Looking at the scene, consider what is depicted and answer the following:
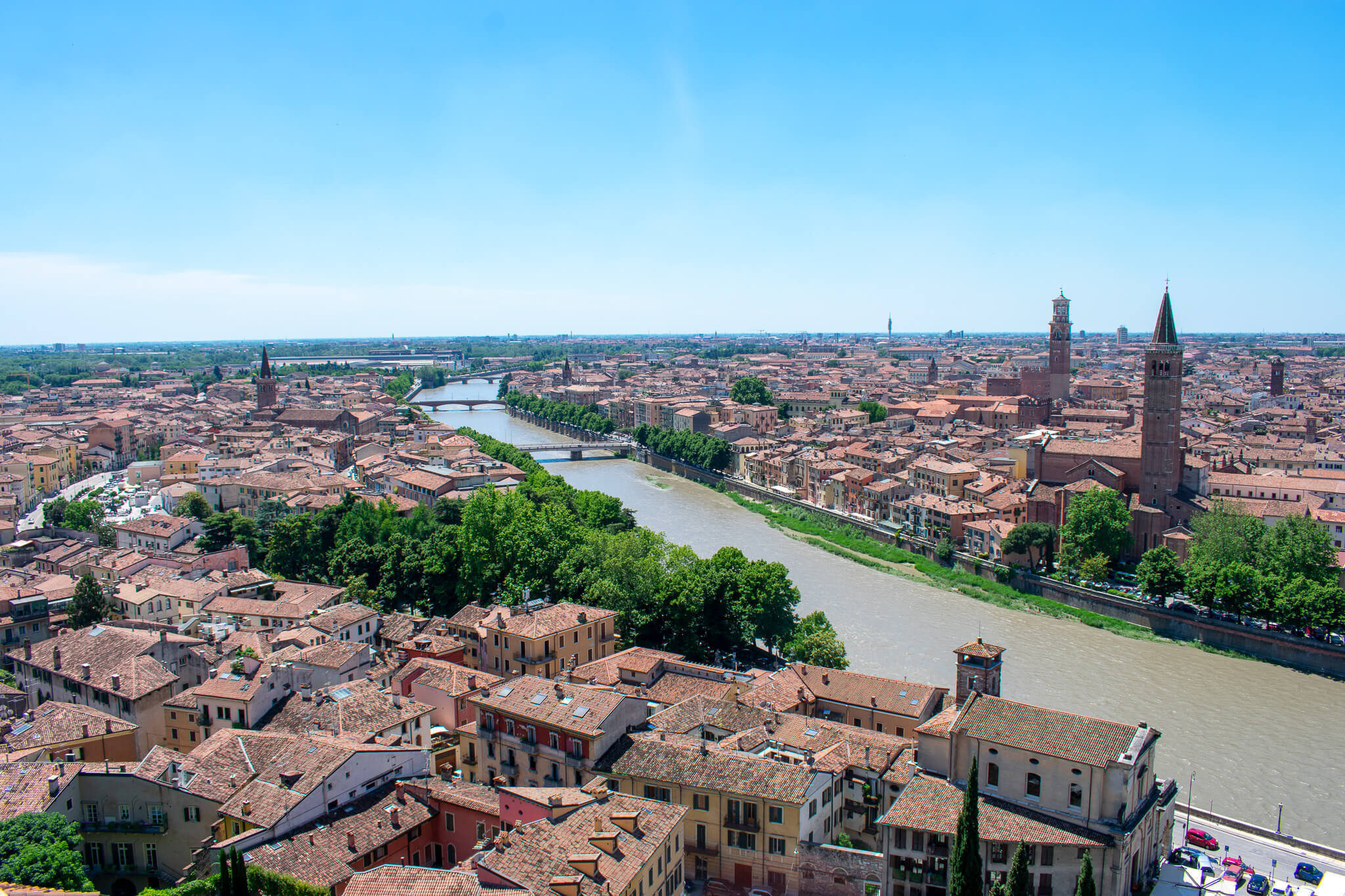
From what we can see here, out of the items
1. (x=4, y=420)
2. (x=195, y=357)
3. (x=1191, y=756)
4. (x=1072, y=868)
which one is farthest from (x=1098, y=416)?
(x=195, y=357)

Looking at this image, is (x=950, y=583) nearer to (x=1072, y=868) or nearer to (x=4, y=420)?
(x=1072, y=868)

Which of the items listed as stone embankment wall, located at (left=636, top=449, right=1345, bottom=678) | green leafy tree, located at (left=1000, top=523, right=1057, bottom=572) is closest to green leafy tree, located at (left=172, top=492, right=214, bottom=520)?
stone embankment wall, located at (left=636, top=449, right=1345, bottom=678)

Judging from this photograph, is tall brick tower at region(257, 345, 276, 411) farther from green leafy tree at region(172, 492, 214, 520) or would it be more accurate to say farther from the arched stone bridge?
green leafy tree at region(172, 492, 214, 520)

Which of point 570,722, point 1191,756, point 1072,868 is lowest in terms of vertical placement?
point 1191,756

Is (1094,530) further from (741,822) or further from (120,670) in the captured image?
(120,670)

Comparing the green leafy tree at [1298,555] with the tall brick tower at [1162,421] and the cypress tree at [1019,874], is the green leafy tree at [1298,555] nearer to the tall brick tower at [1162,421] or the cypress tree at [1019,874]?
the tall brick tower at [1162,421]

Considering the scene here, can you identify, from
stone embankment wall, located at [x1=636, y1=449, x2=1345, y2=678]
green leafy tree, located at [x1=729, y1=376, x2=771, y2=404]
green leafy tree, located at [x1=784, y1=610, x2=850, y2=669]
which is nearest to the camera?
green leafy tree, located at [x1=784, y1=610, x2=850, y2=669]

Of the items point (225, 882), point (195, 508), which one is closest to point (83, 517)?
point (195, 508)
